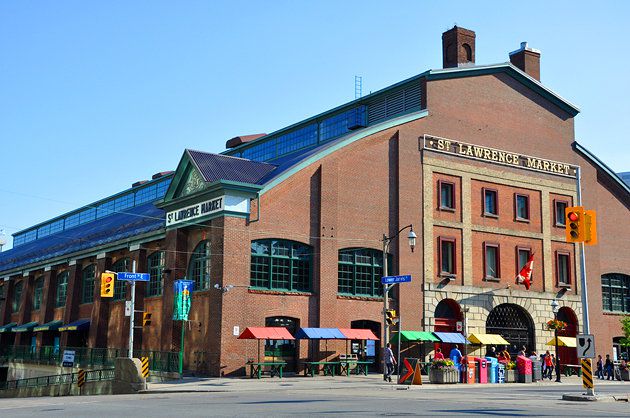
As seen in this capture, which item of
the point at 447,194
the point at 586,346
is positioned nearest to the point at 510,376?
the point at 447,194

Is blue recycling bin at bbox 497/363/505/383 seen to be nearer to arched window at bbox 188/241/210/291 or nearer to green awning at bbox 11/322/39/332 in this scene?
arched window at bbox 188/241/210/291

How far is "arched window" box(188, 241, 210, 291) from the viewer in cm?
4188

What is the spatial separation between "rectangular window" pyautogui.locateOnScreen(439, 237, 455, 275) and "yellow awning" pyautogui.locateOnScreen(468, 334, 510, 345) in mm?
4060

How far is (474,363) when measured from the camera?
3803 cm

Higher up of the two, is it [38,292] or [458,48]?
[458,48]

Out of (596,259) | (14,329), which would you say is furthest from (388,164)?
(14,329)

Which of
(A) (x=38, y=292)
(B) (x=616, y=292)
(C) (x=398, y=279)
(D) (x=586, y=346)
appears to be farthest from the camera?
(A) (x=38, y=292)

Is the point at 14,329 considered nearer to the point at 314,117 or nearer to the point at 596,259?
the point at 314,117

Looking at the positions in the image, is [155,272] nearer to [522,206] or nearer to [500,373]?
[500,373]

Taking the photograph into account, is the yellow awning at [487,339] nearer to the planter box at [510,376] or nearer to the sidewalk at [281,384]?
the planter box at [510,376]

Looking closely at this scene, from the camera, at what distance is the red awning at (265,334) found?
124 ft

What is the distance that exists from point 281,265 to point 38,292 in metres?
32.0

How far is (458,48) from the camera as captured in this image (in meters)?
51.8

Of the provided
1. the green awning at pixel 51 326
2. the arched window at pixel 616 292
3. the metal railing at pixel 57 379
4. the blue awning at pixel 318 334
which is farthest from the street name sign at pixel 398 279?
the green awning at pixel 51 326
